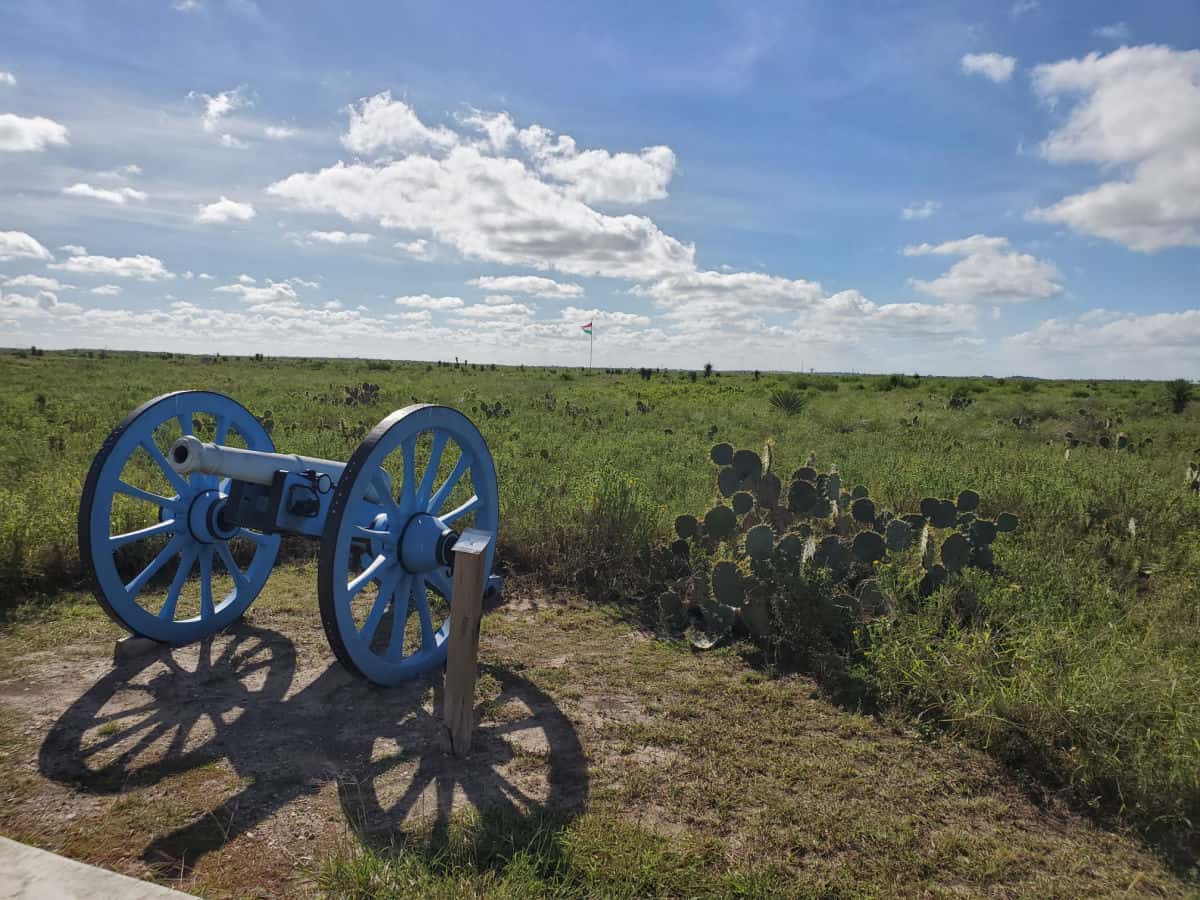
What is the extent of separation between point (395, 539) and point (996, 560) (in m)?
4.13

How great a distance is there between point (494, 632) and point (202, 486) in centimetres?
203

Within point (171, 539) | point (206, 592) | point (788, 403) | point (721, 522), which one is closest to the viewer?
point (206, 592)

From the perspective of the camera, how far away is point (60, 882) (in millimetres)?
2086

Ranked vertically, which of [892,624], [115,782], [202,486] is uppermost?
[202,486]

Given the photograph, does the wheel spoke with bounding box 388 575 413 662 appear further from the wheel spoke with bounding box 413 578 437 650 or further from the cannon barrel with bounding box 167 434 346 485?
the cannon barrel with bounding box 167 434 346 485

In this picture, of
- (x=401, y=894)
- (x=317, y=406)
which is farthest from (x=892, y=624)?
(x=317, y=406)

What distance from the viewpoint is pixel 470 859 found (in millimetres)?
2367

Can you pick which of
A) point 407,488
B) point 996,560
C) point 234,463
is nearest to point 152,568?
point 234,463

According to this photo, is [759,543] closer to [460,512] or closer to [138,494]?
[460,512]

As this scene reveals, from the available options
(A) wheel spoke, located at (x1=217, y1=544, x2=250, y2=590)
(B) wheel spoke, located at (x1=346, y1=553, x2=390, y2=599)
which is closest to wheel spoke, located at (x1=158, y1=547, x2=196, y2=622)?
(A) wheel spoke, located at (x1=217, y1=544, x2=250, y2=590)

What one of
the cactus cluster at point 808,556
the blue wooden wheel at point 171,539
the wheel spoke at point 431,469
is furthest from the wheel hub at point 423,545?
the cactus cluster at point 808,556

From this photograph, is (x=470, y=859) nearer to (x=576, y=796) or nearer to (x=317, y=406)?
(x=576, y=796)

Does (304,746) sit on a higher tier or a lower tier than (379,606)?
lower

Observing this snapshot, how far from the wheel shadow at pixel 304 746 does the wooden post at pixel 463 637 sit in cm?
19
